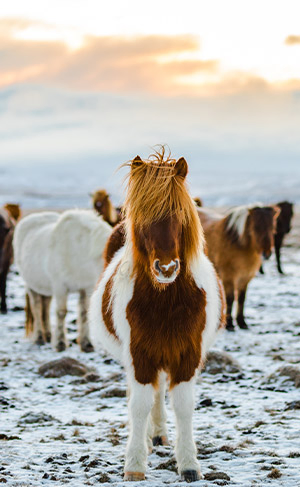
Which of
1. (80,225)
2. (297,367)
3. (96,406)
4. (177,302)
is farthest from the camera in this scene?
(80,225)

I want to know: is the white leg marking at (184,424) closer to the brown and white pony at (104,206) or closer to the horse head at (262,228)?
the horse head at (262,228)

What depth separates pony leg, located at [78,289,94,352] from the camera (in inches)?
331

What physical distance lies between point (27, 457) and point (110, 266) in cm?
164

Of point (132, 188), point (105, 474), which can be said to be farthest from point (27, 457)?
point (132, 188)

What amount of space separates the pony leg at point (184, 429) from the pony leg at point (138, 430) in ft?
0.64

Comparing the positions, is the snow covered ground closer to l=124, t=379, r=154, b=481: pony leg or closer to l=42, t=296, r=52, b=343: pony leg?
l=124, t=379, r=154, b=481: pony leg

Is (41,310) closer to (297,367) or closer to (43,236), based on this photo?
(43,236)

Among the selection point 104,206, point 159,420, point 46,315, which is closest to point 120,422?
point 159,420

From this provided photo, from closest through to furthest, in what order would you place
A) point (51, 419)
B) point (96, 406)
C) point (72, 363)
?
point (51, 419) < point (96, 406) < point (72, 363)

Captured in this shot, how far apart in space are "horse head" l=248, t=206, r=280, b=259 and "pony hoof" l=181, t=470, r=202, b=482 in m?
6.39

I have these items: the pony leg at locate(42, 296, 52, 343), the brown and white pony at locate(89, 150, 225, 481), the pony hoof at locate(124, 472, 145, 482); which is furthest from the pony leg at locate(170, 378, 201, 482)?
the pony leg at locate(42, 296, 52, 343)

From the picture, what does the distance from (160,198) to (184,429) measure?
1.66m

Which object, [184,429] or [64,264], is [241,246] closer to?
[64,264]

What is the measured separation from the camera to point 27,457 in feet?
14.3
